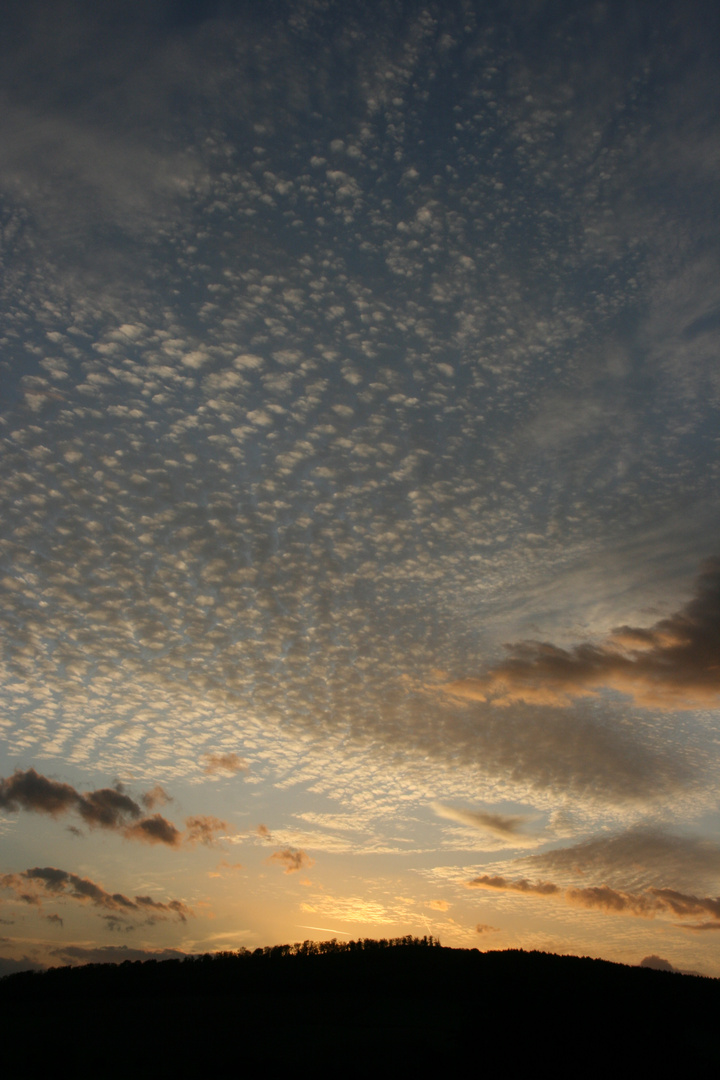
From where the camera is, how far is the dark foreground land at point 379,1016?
325 feet

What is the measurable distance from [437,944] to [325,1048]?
109m

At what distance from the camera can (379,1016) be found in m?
124

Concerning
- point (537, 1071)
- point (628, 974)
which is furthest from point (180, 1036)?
point (628, 974)

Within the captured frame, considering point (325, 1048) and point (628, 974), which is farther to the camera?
point (628, 974)

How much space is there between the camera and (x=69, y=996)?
561 feet

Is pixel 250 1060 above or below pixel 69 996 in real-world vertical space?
above

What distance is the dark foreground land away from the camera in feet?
325

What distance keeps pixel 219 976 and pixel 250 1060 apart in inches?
3812

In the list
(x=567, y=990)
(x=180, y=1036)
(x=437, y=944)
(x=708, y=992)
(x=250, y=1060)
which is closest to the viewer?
(x=250, y=1060)

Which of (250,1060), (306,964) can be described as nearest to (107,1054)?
(250,1060)

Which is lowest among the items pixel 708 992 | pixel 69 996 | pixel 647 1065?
pixel 69 996

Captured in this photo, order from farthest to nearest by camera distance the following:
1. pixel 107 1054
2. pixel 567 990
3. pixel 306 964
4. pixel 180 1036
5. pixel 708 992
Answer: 1. pixel 306 964
2. pixel 708 992
3. pixel 567 990
4. pixel 180 1036
5. pixel 107 1054

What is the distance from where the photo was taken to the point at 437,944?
19875 cm

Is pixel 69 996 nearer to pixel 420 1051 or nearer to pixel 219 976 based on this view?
pixel 219 976
